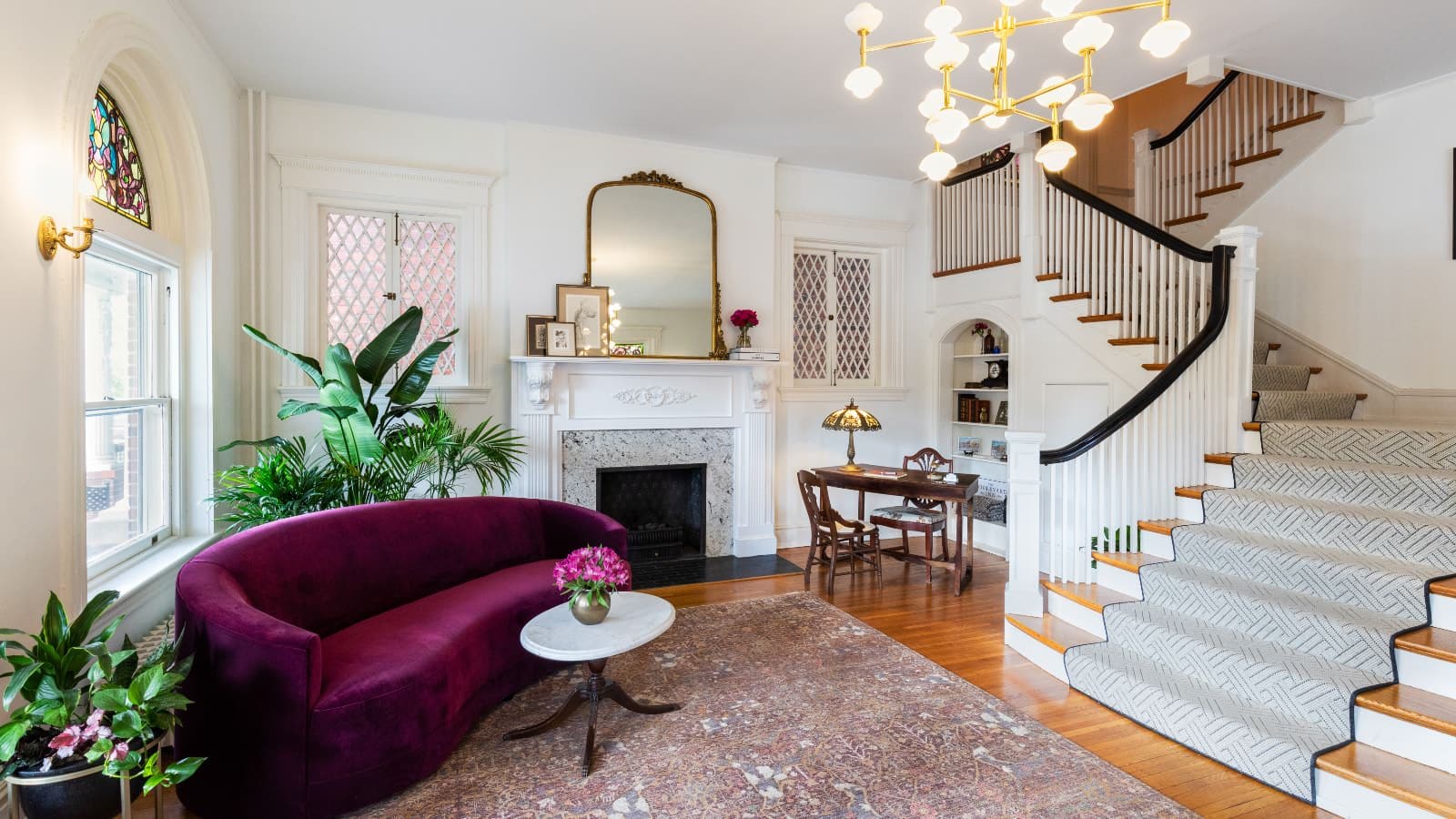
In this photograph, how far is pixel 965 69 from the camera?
13.9 feet

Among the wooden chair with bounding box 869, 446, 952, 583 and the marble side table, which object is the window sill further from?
the marble side table

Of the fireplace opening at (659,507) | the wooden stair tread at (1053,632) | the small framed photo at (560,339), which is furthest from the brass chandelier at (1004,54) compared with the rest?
the fireplace opening at (659,507)

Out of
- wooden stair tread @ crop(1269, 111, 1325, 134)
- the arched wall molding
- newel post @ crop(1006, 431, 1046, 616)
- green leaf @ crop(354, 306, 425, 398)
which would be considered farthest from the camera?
wooden stair tread @ crop(1269, 111, 1325, 134)

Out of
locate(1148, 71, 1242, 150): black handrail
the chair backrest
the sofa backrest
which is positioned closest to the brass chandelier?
the sofa backrest

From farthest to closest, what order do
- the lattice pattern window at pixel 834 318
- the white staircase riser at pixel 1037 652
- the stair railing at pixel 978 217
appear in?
the lattice pattern window at pixel 834 318
the stair railing at pixel 978 217
the white staircase riser at pixel 1037 652

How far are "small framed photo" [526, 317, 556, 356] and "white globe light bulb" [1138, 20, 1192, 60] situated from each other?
4.01 meters

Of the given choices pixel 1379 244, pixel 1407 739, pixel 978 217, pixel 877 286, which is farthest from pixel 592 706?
pixel 1379 244

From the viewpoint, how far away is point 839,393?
6.37 m

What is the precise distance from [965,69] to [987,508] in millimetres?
3692

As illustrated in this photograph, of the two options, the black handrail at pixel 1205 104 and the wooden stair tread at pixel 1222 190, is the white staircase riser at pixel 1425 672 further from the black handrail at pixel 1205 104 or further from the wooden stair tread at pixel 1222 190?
the black handrail at pixel 1205 104

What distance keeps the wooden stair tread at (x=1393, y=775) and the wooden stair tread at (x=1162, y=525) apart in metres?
1.30

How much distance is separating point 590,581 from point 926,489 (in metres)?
2.85

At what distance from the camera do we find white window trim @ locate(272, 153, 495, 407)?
15.2 ft

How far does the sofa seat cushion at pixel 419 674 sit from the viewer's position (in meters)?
2.27
